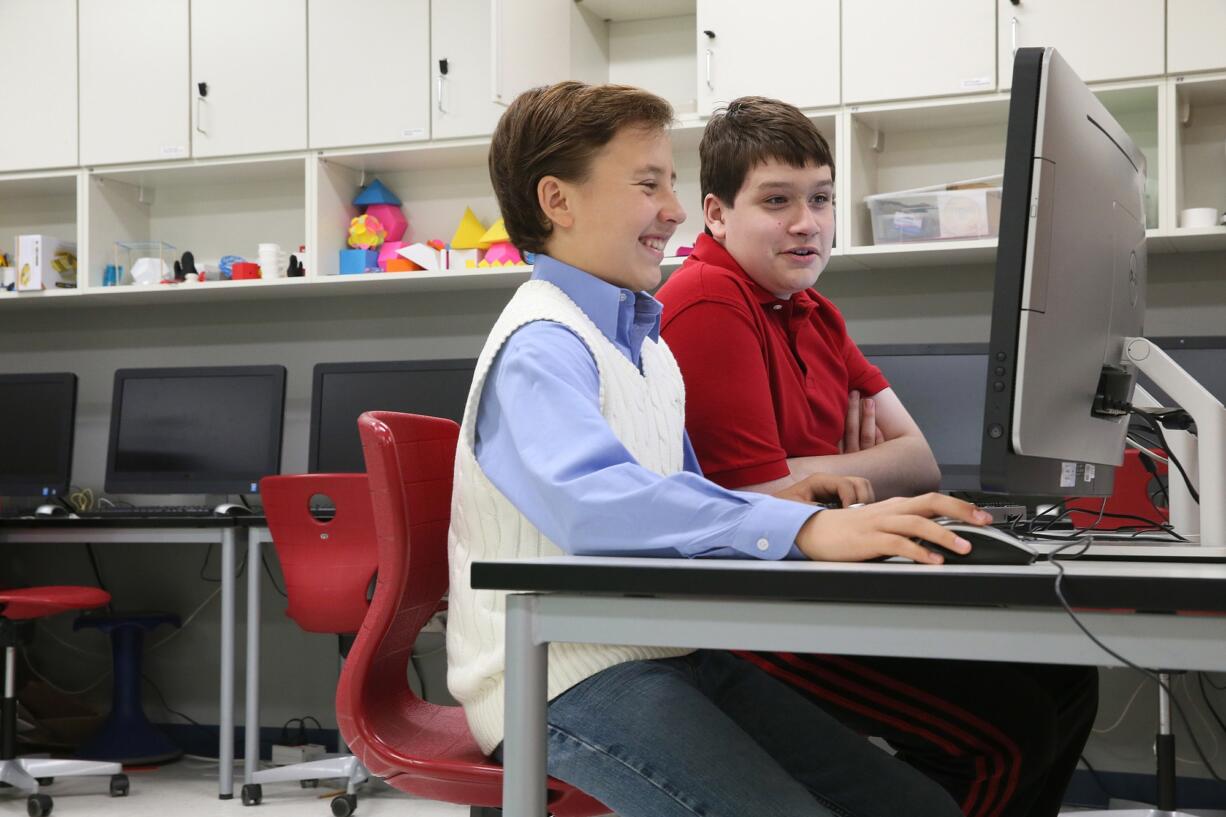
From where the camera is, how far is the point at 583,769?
1.07m

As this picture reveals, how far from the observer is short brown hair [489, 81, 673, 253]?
1.33m

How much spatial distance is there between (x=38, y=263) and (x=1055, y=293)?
369cm

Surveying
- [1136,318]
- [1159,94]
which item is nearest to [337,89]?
[1159,94]

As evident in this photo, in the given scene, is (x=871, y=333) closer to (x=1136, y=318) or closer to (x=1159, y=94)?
(x=1159, y=94)

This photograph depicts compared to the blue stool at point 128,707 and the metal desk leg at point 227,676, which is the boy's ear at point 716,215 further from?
the blue stool at point 128,707

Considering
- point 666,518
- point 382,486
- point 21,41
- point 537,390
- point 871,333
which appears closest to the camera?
point 666,518

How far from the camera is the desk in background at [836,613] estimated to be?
0.77 m

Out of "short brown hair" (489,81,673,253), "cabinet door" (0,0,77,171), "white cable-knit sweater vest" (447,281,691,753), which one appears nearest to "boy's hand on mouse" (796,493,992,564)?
"white cable-knit sweater vest" (447,281,691,753)

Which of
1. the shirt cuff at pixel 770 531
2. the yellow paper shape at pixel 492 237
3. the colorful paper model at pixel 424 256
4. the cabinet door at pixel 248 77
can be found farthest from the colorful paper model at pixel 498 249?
the shirt cuff at pixel 770 531

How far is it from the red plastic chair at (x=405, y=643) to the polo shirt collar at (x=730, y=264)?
49 centimetres

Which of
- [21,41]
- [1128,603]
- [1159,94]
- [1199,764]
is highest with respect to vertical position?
[21,41]

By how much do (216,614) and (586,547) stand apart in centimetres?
346

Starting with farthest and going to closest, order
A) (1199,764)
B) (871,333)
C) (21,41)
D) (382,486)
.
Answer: (21,41) → (871,333) → (1199,764) → (382,486)

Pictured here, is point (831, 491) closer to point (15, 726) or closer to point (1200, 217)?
point (1200, 217)
